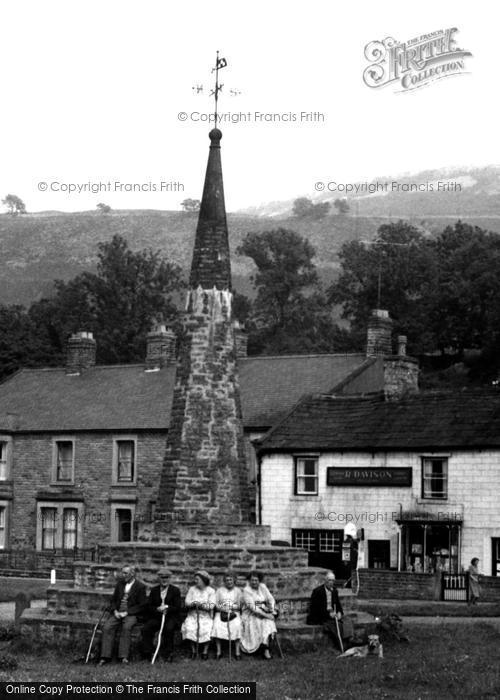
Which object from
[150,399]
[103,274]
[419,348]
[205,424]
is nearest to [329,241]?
[103,274]

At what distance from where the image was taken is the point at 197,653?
71.9 ft

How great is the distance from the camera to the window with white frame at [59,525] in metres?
49.9

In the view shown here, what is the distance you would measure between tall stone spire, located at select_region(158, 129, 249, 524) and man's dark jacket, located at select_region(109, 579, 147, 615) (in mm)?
2234

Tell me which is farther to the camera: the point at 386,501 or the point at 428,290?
the point at 428,290

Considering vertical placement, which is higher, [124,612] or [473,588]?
[124,612]

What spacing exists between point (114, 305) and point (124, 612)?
215 feet

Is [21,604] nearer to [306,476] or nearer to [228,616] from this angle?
[228,616]

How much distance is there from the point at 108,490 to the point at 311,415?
31.2 feet

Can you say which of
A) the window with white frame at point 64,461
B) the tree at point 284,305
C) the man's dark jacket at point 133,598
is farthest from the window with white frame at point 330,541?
the tree at point 284,305

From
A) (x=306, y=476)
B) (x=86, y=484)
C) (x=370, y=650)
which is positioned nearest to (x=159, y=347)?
(x=86, y=484)

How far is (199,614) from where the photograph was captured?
22.0 metres

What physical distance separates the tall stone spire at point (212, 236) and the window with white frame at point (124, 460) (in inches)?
986

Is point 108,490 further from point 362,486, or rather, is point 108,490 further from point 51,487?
point 362,486

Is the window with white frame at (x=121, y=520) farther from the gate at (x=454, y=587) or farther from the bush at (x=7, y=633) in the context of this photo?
the bush at (x=7, y=633)
